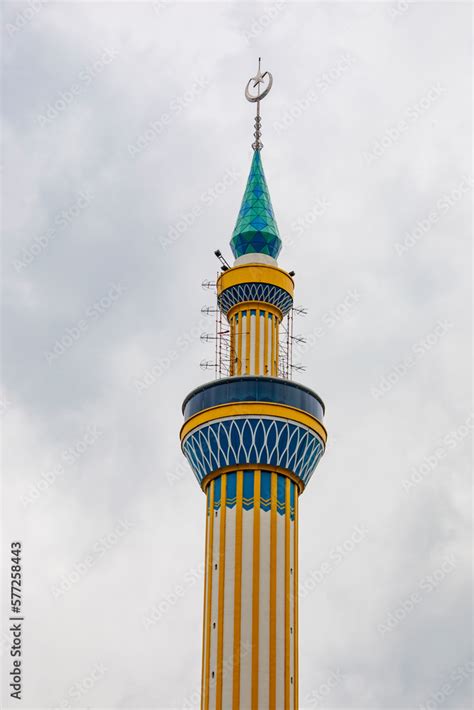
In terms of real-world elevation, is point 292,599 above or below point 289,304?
below

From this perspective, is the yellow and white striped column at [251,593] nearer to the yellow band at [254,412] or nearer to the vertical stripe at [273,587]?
the vertical stripe at [273,587]

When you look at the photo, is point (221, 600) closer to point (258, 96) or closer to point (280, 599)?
point (280, 599)

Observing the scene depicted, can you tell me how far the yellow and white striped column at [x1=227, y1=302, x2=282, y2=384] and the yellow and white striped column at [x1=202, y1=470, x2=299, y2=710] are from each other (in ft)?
28.1

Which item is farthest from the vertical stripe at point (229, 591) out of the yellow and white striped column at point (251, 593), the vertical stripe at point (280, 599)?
the vertical stripe at point (280, 599)

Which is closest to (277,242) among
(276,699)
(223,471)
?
(223,471)

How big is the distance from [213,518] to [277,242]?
21.6 m

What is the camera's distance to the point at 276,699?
60562 millimetres

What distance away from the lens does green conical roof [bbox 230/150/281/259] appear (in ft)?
251

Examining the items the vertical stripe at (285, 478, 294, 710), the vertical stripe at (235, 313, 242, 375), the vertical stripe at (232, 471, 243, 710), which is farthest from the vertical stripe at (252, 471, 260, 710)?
the vertical stripe at (235, 313, 242, 375)

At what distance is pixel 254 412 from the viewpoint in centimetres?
6750

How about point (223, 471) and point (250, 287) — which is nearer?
point (223, 471)

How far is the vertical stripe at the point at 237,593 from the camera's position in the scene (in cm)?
6056

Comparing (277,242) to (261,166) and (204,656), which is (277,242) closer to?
(261,166)

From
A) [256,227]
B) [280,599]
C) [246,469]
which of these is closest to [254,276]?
[256,227]
